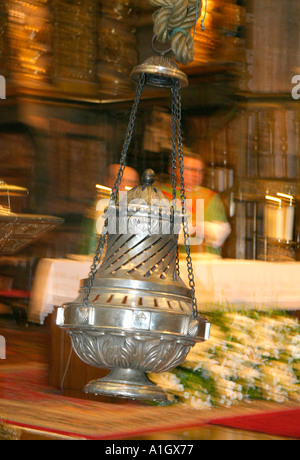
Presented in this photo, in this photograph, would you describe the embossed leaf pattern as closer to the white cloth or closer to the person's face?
the white cloth

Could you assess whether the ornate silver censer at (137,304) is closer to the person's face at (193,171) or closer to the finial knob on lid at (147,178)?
the finial knob on lid at (147,178)

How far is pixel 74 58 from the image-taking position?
6215 mm

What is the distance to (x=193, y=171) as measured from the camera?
515 cm

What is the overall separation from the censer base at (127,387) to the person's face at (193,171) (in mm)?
3510

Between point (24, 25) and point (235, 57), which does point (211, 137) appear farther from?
point (24, 25)

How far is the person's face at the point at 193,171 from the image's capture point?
16.4 ft

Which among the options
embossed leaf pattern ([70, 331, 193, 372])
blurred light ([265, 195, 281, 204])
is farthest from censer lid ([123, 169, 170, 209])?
blurred light ([265, 195, 281, 204])

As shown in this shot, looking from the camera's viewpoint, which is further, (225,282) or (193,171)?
(193,171)

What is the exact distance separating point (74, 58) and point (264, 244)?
2152mm

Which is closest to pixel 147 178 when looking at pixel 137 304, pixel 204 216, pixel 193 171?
pixel 137 304

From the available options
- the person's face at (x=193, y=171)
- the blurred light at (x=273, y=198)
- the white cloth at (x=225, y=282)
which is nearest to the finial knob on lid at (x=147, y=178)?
the white cloth at (x=225, y=282)

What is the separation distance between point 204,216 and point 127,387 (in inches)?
121

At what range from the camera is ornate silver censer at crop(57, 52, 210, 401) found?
1.37 meters

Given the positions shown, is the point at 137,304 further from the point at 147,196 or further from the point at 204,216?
the point at 204,216
